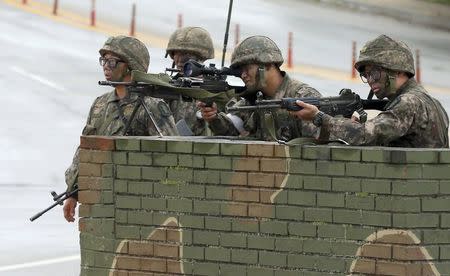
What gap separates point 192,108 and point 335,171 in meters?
3.20

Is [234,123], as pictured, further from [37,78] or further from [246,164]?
[37,78]

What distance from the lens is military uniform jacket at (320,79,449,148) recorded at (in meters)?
7.54

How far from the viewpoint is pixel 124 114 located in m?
9.38

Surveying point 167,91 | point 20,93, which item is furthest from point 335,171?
point 20,93

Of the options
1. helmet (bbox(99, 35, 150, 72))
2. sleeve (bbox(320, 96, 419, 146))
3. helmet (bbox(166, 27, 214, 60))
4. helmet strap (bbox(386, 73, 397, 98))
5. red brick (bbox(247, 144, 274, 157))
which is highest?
helmet (bbox(166, 27, 214, 60))

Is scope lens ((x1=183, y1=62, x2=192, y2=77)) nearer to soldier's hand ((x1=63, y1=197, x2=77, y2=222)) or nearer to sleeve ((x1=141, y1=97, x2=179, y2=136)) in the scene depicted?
sleeve ((x1=141, y1=97, x2=179, y2=136))

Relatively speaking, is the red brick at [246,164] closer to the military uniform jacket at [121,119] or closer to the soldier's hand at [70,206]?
the military uniform jacket at [121,119]

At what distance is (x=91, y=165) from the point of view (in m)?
8.14

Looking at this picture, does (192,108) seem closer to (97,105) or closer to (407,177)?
(97,105)

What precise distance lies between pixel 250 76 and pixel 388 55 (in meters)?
1.13

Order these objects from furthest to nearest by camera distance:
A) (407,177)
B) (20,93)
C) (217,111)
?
1. (20,93)
2. (217,111)
3. (407,177)

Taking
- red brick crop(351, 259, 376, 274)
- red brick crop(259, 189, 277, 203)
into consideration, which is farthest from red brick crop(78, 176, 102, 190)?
red brick crop(351, 259, 376, 274)

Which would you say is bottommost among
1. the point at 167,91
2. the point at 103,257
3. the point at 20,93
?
the point at 103,257

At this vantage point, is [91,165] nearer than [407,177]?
No
